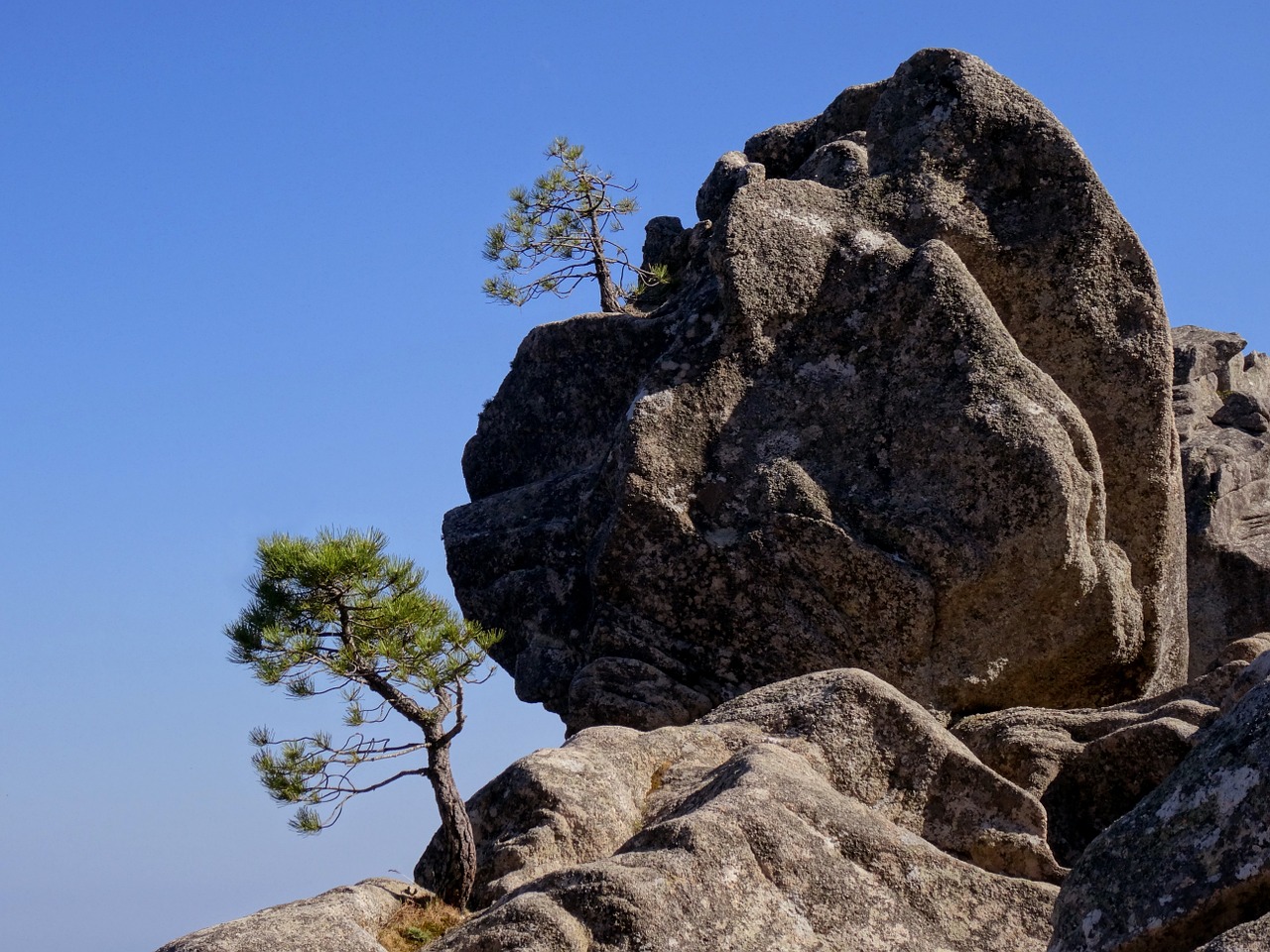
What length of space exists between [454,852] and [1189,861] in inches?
206

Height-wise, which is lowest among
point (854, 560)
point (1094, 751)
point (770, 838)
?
point (770, 838)

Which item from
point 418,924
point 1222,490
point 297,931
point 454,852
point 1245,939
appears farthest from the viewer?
point 1222,490

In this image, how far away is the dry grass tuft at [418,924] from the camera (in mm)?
8578

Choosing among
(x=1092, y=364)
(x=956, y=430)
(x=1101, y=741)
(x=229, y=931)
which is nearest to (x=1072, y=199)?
(x=1092, y=364)

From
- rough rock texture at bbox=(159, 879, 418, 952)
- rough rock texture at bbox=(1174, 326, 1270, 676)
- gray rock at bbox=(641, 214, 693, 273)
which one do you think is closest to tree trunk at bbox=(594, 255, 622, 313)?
gray rock at bbox=(641, 214, 693, 273)

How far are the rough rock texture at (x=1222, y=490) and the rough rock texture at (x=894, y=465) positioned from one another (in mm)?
6014

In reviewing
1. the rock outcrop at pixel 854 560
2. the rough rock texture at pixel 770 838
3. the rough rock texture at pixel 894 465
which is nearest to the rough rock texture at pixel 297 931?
the rock outcrop at pixel 854 560

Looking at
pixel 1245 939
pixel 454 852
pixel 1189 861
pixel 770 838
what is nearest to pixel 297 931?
pixel 454 852

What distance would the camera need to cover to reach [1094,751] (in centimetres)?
1030

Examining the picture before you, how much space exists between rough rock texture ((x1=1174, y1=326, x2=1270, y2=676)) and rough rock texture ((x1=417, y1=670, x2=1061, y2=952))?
10767mm

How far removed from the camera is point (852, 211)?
15.2 meters

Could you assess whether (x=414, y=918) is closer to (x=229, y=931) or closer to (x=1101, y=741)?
(x=229, y=931)

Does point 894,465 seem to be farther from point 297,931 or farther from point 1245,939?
point 1245,939

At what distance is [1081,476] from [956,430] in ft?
3.86
